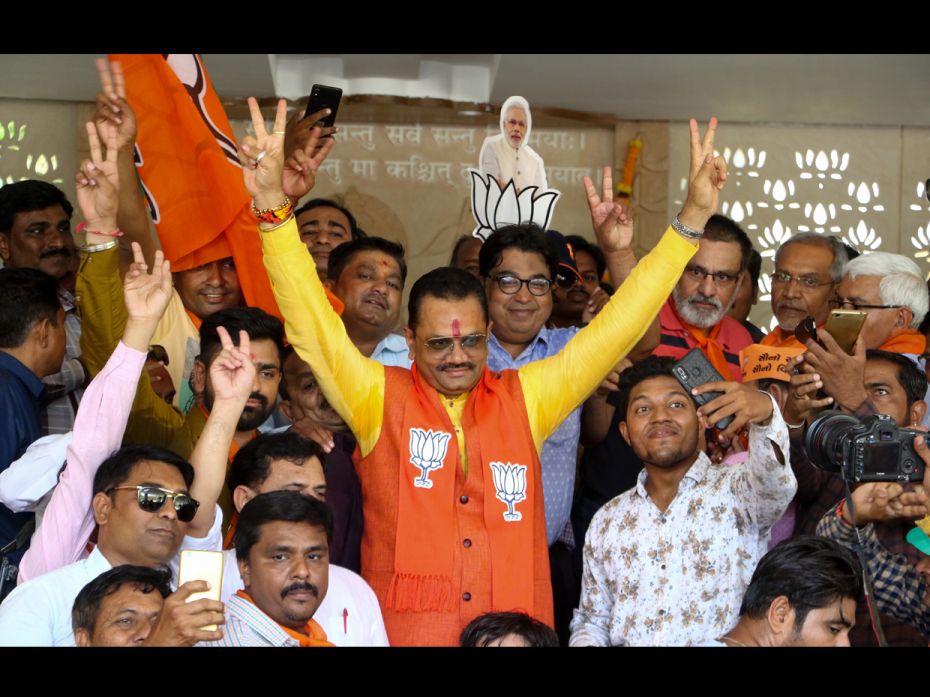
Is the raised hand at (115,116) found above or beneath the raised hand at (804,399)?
above

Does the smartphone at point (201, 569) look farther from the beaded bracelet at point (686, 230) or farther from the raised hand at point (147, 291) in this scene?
the beaded bracelet at point (686, 230)

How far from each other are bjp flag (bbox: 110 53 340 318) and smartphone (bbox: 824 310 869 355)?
1.89 meters

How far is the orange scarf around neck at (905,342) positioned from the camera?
453cm

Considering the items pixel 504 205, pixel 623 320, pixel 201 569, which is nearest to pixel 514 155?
pixel 504 205

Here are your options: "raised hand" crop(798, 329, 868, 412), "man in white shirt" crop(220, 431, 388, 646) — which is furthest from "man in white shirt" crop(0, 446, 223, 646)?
"raised hand" crop(798, 329, 868, 412)

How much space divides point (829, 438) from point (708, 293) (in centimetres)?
147

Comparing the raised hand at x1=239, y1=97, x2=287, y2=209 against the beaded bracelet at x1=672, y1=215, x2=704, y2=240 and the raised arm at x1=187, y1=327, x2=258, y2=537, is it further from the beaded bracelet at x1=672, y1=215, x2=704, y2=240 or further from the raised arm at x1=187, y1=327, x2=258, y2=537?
the beaded bracelet at x1=672, y1=215, x2=704, y2=240

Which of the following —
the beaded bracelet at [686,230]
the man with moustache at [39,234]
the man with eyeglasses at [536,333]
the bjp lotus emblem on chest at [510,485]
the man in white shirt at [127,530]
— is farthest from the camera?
the man with moustache at [39,234]

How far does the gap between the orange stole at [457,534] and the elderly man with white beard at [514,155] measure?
5.33 ft

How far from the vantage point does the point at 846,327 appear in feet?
12.5

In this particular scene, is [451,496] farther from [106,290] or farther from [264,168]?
[106,290]

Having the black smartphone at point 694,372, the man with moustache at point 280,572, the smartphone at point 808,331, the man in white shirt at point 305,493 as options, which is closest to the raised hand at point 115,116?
the man in white shirt at point 305,493

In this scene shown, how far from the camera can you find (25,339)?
382 cm

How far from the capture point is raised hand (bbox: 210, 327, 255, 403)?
11.7ft
